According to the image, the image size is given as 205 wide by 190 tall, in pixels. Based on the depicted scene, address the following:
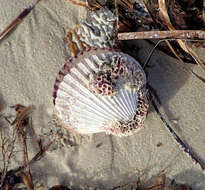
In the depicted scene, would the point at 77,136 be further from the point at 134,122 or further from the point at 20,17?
the point at 20,17

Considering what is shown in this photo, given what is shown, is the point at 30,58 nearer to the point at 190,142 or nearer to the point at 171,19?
the point at 171,19

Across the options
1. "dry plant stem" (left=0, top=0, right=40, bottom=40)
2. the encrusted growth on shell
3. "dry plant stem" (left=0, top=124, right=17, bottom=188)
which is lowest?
"dry plant stem" (left=0, top=124, right=17, bottom=188)

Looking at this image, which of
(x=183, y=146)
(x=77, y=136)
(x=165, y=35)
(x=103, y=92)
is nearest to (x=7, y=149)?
(x=77, y=136)

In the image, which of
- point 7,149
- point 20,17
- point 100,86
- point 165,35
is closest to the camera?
point 100,86

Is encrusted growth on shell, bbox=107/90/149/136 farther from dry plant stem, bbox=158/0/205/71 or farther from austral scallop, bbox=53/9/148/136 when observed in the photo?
dry plant stem, bbox=158/0/205/71

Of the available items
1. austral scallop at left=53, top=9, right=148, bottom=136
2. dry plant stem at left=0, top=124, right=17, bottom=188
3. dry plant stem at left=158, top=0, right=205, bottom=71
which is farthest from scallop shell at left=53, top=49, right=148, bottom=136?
dry plant stem at left=0, top=124, right=17, bottom=188
